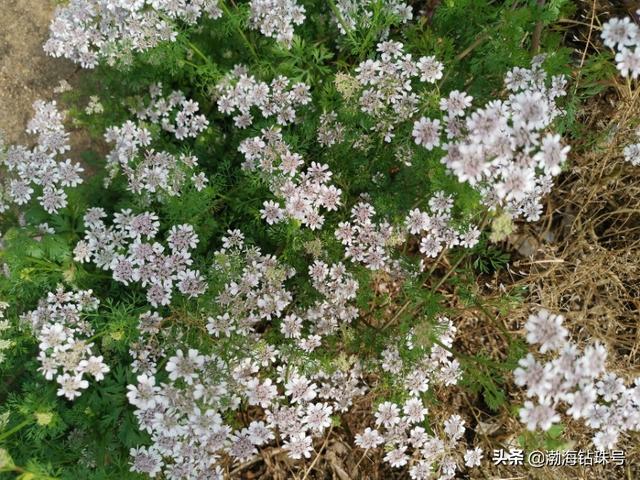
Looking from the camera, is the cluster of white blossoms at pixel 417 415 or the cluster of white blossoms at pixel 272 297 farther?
the cluster of white blossoms at pixel 417 415

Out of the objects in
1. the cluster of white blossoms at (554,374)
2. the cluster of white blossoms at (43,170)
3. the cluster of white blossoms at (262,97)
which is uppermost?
the cluster of white blossoms at (262,97)

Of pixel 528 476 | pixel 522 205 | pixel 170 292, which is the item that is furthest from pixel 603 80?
pixel 170 292

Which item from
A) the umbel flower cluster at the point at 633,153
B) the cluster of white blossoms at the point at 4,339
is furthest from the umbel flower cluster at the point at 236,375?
the umbel flower cluster at the point at 633,153

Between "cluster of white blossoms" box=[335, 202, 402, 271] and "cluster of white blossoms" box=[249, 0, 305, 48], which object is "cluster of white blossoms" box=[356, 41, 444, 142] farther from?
"cluster of white blossoms" box=[249, 0, 305, 48]

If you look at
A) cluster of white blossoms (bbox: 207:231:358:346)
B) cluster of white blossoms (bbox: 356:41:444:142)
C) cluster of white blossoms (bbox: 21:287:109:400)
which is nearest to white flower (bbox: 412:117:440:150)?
cluster of white blossoms (bbox: 356:41:444:142)

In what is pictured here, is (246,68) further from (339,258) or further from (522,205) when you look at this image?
(522,205)

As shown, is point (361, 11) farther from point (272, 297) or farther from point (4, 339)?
point (4, 339)

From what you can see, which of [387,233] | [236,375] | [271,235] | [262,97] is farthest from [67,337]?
[387,233]

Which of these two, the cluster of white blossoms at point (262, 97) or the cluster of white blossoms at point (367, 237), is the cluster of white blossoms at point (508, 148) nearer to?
the cluster of white blossoms at point (367, 237)
